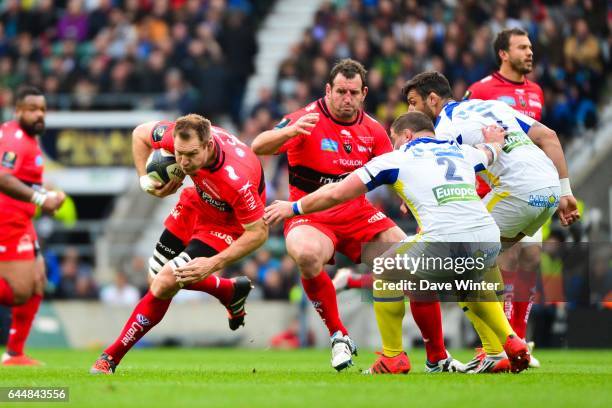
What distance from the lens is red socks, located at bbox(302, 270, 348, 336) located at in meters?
10.1

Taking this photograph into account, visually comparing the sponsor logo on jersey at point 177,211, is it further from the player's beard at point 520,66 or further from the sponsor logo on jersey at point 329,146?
the player's beard at point 520,66

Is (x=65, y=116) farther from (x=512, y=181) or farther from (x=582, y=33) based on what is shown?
(x=512, y=181)

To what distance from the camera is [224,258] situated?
9297 millimetres

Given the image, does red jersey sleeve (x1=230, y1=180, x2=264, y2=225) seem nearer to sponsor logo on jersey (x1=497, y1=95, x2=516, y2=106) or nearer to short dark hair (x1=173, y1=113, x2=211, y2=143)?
short dark hair (x1=173, y1=113, x2=211, y2=143)

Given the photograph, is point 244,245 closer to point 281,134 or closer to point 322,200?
point 322,200

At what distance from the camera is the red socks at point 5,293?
12781 mm

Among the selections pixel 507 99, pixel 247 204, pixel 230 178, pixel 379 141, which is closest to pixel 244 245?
pixel 247 204

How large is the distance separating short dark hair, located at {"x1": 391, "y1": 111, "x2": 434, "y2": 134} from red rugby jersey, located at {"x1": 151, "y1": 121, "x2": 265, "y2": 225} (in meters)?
1.24

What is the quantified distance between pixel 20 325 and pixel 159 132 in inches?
153

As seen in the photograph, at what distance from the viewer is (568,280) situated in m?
14.1

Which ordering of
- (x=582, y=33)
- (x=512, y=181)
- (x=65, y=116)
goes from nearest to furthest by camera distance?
(x=512, y=181), (x=582, y=33), (x=65, y=116)

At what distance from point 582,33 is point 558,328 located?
192 inches

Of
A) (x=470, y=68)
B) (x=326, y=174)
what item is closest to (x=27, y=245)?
(x=326, y=174)

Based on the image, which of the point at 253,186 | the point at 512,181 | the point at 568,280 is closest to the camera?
the point at 253,186
